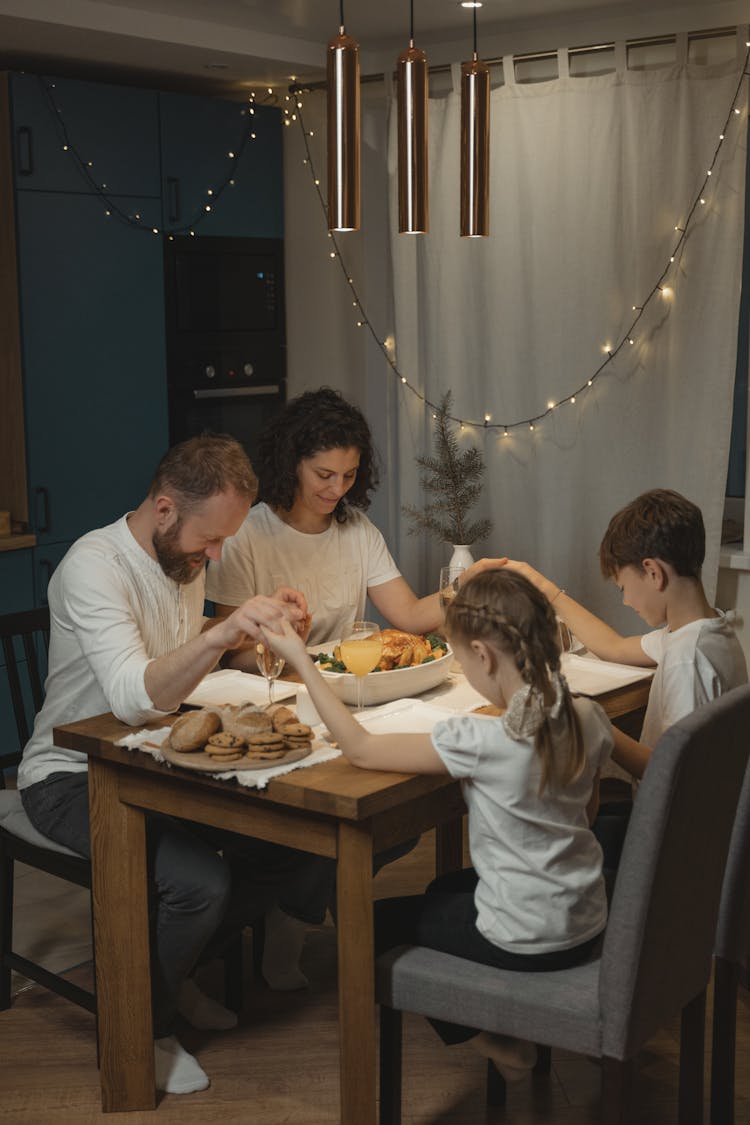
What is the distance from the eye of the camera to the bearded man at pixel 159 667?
2.38 metres

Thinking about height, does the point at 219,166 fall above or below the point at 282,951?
above

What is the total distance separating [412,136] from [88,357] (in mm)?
2244

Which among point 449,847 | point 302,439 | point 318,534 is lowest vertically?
point 449,847

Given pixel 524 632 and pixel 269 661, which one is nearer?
pixel 524 632

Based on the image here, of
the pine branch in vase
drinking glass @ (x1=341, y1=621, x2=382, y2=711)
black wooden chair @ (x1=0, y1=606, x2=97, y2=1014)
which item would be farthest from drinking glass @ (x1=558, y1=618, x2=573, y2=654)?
the pine branch in vase

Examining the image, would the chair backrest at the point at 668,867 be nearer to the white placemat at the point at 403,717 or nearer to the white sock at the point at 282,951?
the white placemat at the point at 403,717

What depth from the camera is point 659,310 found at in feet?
12.8

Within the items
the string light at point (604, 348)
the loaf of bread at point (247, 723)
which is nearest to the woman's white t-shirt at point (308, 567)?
the loaf of bread at point (247, 723)

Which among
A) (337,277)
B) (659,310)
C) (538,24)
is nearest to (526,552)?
(659,310)

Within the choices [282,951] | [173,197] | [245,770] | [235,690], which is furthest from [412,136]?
[173,197]

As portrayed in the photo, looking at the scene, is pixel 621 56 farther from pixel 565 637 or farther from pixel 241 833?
pixel 241 833

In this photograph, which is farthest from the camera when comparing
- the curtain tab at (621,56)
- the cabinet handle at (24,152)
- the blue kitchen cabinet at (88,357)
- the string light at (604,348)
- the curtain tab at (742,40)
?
the blue kitchen cabinet at (88,357)

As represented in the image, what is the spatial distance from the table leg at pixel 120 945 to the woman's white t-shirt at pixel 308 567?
929 mm

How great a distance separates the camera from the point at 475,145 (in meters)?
2.50
